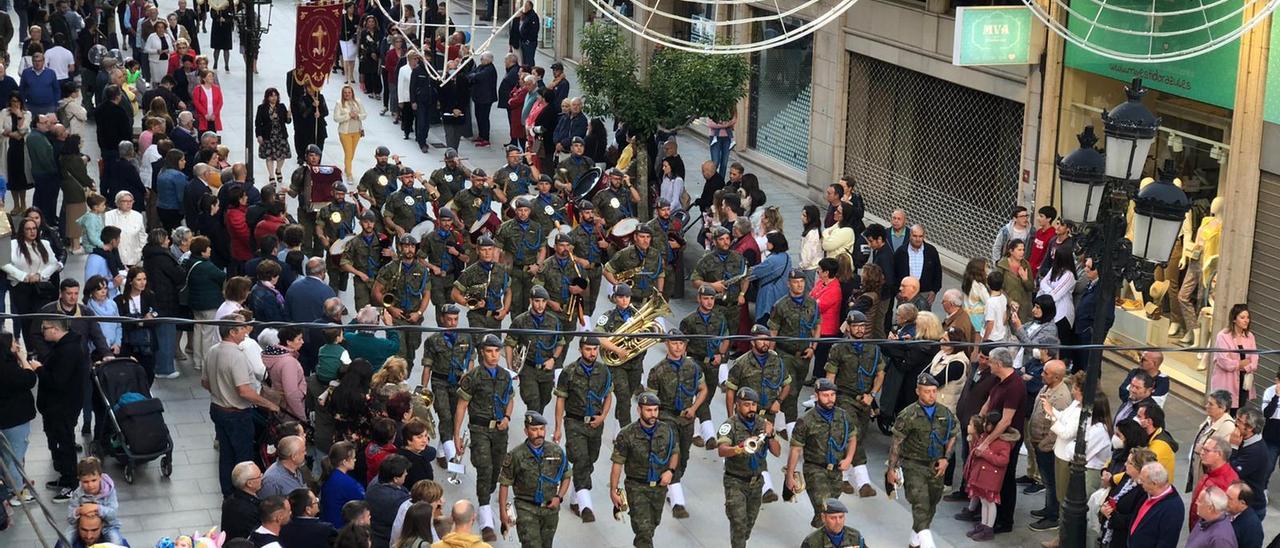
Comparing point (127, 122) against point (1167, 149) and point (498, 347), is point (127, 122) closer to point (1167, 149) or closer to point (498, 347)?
point (498, 347)

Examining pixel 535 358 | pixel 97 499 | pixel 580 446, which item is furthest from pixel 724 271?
pixel 97 499

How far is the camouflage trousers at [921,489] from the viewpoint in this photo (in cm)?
1385

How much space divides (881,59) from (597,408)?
1113cm

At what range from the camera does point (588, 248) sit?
18781mm

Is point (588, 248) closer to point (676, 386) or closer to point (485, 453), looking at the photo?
point (676, 386)

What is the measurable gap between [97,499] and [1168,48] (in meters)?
11.2

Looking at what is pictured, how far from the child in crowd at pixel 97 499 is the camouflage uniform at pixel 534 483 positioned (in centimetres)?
274

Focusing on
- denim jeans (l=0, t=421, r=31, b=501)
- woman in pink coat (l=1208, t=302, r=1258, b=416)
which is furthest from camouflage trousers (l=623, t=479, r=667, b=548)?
woman in pink coat (l=1208, t=302, r=1258, b=416)

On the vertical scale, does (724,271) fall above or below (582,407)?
above

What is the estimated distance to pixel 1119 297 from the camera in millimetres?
18922

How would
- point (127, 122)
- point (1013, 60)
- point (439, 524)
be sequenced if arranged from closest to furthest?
1. point (439, 524)
2. point (1013, 60)
3. point (127, 122)

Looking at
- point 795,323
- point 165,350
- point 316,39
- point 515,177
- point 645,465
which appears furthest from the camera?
point 316,39

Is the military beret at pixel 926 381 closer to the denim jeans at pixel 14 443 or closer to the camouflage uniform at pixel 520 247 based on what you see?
the camouflage uniform at pixel 520 247

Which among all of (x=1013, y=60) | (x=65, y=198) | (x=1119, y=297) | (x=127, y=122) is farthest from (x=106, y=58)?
(x=1119, y=297)
